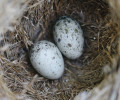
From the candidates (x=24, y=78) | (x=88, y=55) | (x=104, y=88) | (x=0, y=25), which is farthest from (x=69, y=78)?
(x=0, y=25)

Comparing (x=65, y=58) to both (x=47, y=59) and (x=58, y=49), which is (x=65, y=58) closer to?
(x=58, y=49)

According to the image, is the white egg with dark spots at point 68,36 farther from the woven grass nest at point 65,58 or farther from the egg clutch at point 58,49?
the woven grass nest at point 65,58

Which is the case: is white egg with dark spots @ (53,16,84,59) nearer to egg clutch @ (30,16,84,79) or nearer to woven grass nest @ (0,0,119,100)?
egg clutch @ (30,16,84,79)

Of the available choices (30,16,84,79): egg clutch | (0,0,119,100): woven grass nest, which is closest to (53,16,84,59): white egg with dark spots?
(30,16,84,79): egg clutch

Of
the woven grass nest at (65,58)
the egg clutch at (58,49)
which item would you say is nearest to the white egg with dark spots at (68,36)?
the egg clutch at (58,49)

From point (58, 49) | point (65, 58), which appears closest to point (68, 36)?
point (58, 49)
